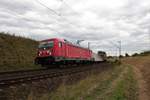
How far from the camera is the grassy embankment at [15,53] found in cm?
2633

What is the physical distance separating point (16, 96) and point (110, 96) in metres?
4.40

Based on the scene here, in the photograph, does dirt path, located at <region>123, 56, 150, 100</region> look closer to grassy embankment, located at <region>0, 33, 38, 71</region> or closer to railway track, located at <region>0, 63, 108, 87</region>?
railway track, located at <region>0, 63, 108, 87</region>

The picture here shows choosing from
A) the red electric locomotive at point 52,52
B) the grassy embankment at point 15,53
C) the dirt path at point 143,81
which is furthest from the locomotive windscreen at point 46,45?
the dirt path at point 143,81

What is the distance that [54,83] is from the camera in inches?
526

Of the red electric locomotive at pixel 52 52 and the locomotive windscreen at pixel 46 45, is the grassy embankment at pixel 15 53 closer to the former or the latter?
the red electric locomotive at pixel 52 52

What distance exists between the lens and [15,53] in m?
29.6

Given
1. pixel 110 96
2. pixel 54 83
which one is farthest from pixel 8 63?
Result: pixel 110 96

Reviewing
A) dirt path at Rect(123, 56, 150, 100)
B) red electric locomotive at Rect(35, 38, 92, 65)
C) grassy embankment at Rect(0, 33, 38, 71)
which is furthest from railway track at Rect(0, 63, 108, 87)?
grassy embankment at Rect(0, 33, 38, 71)

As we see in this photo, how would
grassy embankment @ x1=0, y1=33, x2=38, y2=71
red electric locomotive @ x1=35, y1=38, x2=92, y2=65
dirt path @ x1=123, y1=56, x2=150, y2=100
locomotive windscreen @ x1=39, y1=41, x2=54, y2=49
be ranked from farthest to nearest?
grassy embankment @ x1=0, y1=33, x2=38, y2=71
locomotive windscreen @ x1=39, y1=41, x2=54, y2=49
red electric locomotive @ x1=35, y1=38, x2=92, y2=65
dirt path @ x1=123, y1=56, x2=150, y2=100

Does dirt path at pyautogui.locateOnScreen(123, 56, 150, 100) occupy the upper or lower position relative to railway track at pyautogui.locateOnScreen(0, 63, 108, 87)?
lower

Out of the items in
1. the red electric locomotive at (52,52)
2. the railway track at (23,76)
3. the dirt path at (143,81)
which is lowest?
the dirt path at (143,81)

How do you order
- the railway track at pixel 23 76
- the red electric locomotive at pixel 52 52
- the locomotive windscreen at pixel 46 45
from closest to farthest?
the railway track at pixel 23 76, the red electric locomotive at pixel 52 52, the locomotive windscreen at pixel 46 45

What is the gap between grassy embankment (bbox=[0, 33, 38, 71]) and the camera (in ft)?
86.4

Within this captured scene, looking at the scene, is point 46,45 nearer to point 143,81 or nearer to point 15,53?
point 15,53
